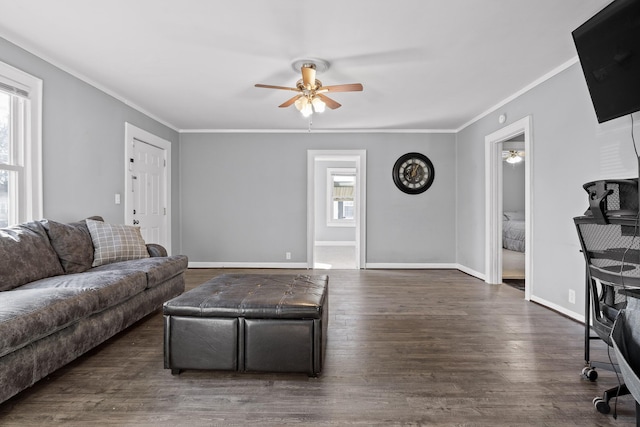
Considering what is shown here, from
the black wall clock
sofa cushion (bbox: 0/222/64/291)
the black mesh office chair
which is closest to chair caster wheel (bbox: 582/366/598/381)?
the black mesh office chair

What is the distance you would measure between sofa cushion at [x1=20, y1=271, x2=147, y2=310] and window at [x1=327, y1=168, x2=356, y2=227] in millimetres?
7469

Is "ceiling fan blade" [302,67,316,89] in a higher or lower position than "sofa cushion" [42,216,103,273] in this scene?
higher

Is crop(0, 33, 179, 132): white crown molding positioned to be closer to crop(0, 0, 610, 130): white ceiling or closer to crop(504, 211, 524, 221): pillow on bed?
crop(0, 0, 610, 130): white ceiling

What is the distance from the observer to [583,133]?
3.02m

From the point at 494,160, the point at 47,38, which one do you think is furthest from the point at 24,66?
the point at 494,160

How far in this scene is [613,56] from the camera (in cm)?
221

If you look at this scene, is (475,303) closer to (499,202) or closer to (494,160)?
(499,202)

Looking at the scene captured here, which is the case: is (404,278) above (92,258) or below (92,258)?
below

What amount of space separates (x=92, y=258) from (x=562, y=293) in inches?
177

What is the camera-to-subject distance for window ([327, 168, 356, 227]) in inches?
392

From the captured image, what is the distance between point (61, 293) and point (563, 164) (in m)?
4.26

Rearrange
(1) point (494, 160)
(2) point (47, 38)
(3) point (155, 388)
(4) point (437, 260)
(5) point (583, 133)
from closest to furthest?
(3) point (155, 388) → (2) point (47, 38) → (5) point (583, 133) → (1) point (494, 160) → (4) point (437, 260)

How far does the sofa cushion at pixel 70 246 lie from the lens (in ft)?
9.20

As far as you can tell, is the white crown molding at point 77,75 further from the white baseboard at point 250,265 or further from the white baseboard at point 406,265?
the white baseboard at point 406,265
